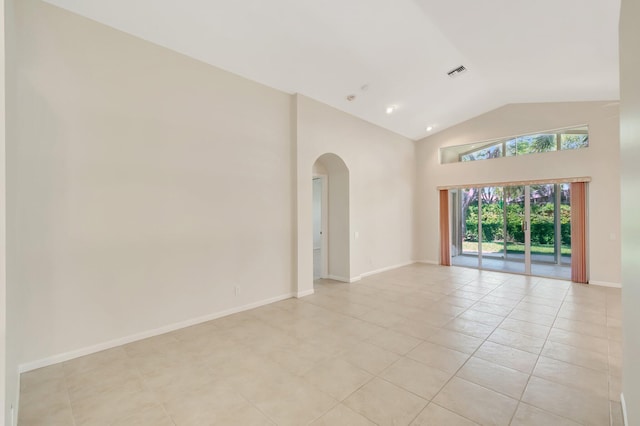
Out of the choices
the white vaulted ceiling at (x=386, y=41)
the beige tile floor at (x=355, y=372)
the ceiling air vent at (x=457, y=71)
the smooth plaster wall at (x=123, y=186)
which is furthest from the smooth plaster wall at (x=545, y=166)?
the smooth plaster wall at (x=123, y=186)

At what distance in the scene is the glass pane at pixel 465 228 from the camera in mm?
7711

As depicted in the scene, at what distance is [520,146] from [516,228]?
201 cm

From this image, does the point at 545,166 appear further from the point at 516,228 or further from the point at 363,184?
the point at 363,184

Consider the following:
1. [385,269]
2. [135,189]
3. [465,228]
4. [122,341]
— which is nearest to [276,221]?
[135,189]

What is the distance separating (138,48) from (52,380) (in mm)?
3558

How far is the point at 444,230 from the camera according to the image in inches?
310

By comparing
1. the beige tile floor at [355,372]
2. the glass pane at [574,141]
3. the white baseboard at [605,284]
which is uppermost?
the glass pane at [574,141]

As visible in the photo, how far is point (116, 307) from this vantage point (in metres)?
3.12

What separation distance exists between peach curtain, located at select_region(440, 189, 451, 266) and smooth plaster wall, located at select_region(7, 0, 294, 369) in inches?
218

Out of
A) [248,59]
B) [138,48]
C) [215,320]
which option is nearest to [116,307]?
[215,320]

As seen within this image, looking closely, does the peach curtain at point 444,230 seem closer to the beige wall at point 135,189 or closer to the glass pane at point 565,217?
the glass pane at point 565,217

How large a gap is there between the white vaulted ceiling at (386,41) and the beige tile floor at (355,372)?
365cm

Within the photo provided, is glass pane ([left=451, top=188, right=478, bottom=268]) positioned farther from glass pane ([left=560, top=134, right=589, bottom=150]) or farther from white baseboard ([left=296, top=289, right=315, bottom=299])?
white baseboard ([left=296, top=289, right=315, bottom=299])

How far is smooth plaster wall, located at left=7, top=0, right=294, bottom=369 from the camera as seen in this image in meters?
2.70
